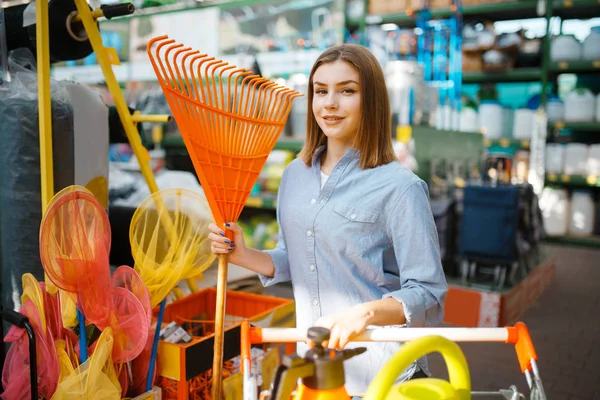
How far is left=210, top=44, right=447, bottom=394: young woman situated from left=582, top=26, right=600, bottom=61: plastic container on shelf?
18.3 ft

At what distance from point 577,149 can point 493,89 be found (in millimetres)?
1421

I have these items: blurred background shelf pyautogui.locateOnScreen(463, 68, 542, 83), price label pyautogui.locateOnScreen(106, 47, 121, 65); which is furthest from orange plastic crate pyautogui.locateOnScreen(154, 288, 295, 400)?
blurred background shelf pyautogui.locateOnScreen(463, 68, 542, 83)

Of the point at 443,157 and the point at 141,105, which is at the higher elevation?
the point at 141,105

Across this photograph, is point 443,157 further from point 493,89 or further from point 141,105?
point 493,89

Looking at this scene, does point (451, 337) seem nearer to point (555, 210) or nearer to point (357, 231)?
point (357, 231)

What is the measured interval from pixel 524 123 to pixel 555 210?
1025mm

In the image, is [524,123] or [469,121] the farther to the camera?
[469,121]

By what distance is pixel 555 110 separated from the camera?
6086mm

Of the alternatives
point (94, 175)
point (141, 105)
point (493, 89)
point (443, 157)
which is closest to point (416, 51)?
point (443, 157)

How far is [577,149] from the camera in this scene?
5984 millimetres

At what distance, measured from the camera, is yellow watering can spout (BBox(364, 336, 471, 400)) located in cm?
68

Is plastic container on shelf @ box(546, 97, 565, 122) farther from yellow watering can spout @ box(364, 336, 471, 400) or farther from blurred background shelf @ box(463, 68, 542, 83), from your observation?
yellow watering can spout @ box(364, 336, 471, 400)

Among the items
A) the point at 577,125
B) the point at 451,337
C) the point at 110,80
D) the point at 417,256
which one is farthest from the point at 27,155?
the point at 577,125

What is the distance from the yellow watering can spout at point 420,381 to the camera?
0.68 meters
